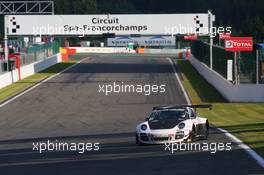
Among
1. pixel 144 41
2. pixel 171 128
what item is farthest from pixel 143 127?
pixel 144 41

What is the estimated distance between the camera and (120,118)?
30641 millimetres

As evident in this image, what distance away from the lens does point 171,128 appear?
20.2 metres

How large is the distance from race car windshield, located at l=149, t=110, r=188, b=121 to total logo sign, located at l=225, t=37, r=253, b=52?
18673 mm

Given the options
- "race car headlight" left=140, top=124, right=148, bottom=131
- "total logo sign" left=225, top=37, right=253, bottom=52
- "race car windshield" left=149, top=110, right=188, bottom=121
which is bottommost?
"race car headlight" left=140, top=124, right=148, bottom=131

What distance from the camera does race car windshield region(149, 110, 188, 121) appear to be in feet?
69.2

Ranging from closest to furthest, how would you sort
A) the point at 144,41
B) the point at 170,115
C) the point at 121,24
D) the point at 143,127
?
the point at 143,127 → the point at 170,115 → the point at 121,24 → the point at 144,41

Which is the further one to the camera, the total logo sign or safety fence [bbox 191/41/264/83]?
the total logo sign

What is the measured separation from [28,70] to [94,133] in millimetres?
33342

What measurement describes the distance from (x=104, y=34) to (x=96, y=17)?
162 centimetres

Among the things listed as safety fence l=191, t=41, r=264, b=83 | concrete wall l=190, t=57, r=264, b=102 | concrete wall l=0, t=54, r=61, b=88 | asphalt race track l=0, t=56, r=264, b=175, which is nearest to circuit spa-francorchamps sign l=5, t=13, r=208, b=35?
concrete wall l=0, t=54, r=61, b=88

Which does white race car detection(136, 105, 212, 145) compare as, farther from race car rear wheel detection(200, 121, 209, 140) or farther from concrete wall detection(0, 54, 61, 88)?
concrete wall detection(0, 54, 61, 88)

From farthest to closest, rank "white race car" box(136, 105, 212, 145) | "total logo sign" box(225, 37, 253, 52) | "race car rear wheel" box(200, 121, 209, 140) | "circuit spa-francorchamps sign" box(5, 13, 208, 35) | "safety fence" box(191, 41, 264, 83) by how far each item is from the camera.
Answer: "circuit spa-francorchamps sign" box(5, 13, 208, 35), "total logo sign" box(225, 37, 253, 52), "safety fence" box(191, 41, 264, 83), "race car rear wheel" box(200, 121, 209, 140), "white race car" box(136, 105, 212, 145)

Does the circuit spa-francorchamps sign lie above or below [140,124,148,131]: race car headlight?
above

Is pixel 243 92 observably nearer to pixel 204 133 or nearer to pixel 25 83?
pixel 204 133
